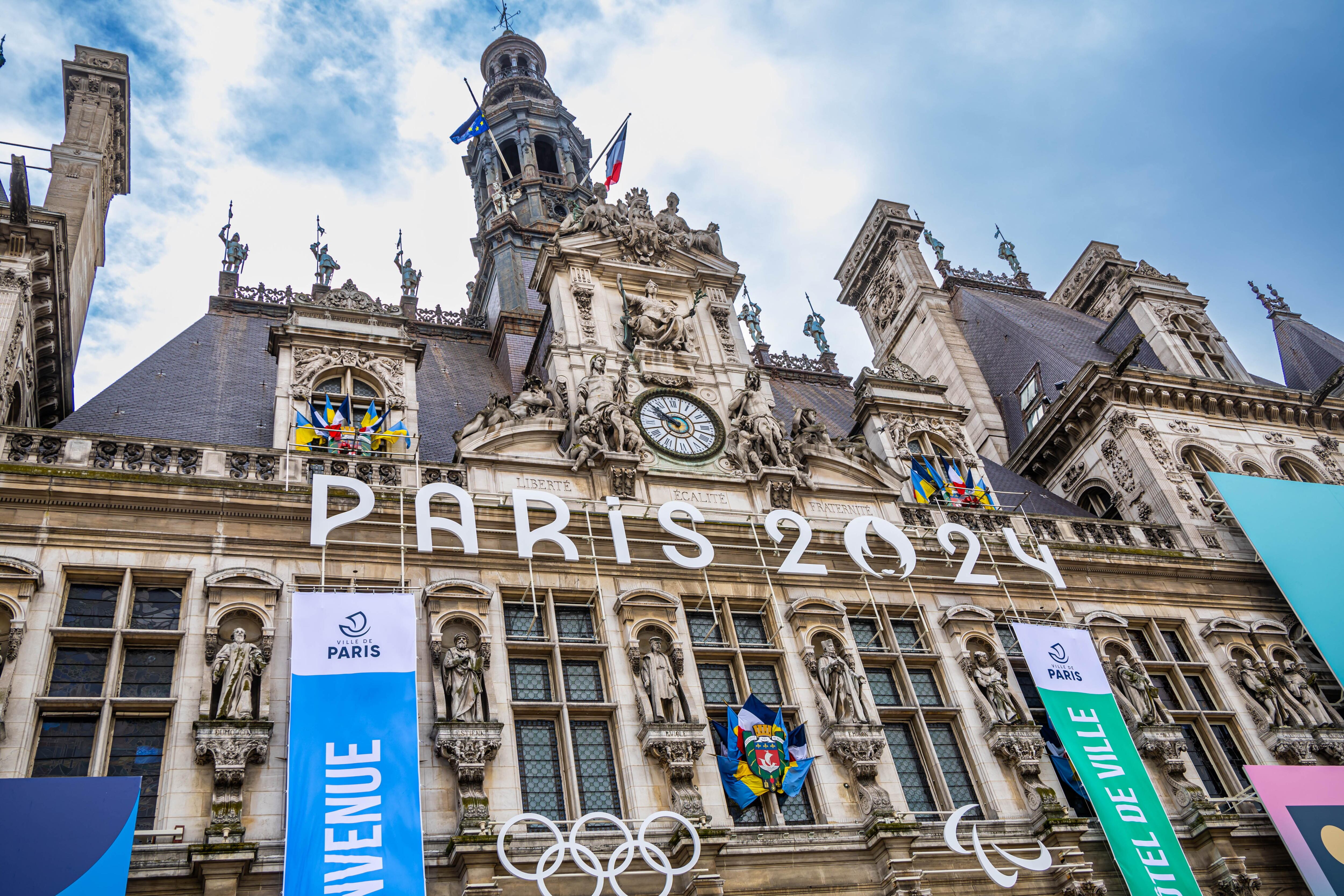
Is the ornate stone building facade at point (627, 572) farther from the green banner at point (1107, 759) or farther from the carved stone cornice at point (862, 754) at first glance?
the green banner at point (1107, 759)

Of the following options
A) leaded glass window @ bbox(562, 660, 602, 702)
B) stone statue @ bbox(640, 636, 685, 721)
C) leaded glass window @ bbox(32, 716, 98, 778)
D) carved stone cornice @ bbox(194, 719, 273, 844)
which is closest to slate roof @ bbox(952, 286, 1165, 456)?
stone statue @ bbox(640, 636, 685, 721)

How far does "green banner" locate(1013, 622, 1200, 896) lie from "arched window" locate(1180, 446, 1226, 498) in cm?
731

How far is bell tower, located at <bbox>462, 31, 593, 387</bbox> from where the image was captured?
28891 millimetres

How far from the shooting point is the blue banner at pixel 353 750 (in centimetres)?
1279

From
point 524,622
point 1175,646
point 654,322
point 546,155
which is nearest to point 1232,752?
point 1175,646

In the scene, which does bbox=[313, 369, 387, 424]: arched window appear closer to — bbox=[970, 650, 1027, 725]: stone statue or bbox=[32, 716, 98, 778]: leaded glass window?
bbox=[32, 716, 98, 778]: leaded glass window

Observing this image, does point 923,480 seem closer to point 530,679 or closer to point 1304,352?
point 530,679

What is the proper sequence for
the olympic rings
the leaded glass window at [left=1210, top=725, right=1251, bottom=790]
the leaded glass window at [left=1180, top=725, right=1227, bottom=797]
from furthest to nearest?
the leaded glass window at [left=1210, top=725, right=1251, bottom=790] < the leaded glass window at [left=1180, top=725, right=1227, bottom=797] < the olympic rings

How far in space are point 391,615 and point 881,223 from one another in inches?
1017

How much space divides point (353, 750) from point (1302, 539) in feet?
62.6

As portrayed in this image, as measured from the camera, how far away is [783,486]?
802 inches

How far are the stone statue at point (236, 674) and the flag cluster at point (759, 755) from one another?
648cm

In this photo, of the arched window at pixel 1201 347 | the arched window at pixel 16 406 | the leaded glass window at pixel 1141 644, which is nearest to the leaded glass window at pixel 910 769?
the leaded glass window at pixel 1141 644

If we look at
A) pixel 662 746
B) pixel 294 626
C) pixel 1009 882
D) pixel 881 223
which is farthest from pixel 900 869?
pixel 881 223
